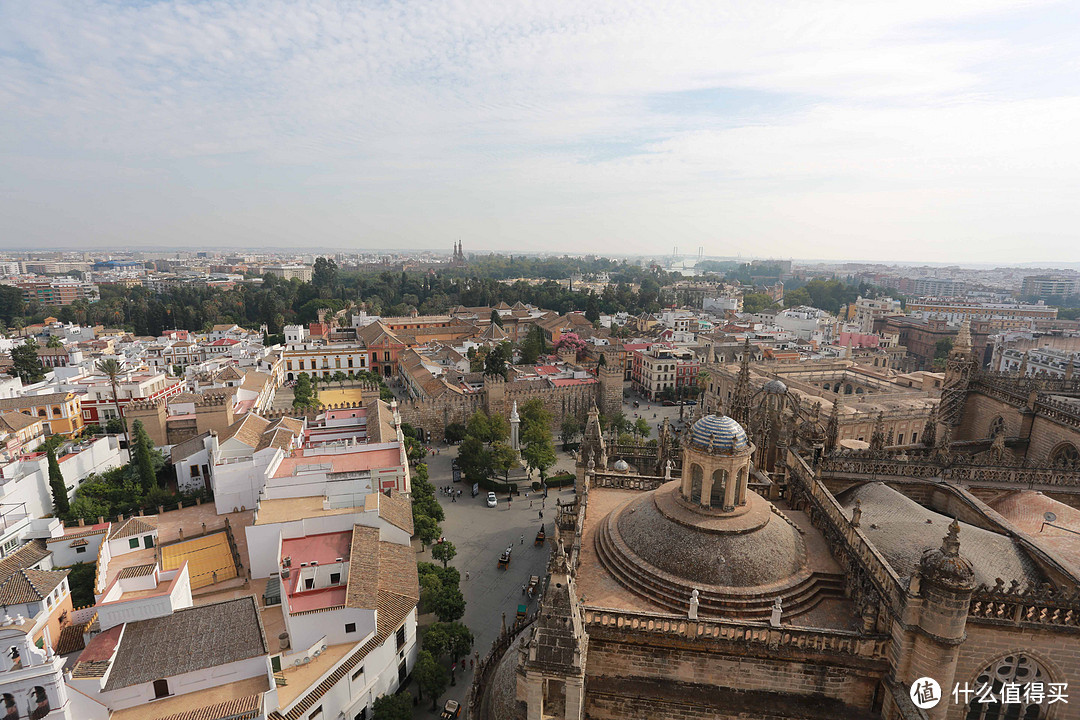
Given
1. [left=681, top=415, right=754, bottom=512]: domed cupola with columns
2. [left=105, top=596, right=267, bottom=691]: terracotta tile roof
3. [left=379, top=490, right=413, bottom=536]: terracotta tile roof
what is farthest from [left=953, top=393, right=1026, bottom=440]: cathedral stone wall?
[left=105, top=596, right=267, bottom=691]: terracotta tile roof

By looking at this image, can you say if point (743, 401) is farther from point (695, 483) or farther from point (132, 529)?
point (132, 529)

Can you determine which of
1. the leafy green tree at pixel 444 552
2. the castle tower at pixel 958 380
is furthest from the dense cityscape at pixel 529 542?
the leafy green tree at pixel 444 552

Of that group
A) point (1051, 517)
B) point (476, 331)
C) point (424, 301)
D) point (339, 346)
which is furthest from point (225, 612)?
point (424, 301)

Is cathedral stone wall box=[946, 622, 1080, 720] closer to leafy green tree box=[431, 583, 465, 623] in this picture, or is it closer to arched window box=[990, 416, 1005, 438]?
arched window box=[990, 416, 1005, 438]

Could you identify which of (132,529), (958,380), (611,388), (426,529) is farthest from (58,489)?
(958,380)

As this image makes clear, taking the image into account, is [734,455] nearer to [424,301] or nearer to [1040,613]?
[1040,613]
